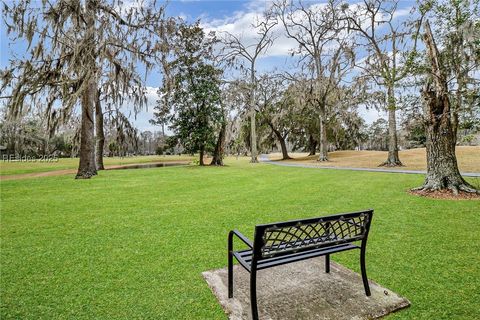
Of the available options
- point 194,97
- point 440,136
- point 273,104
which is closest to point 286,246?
point 440,136

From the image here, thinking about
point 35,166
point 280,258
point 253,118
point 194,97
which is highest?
point 194,97

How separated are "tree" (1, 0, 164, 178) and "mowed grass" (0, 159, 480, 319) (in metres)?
5.69

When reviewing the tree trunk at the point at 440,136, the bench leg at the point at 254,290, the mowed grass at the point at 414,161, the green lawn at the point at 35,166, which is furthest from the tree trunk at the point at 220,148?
the bench leg at the point at 254,290

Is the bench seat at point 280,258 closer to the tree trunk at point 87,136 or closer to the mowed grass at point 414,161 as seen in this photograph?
the tree trunk at point 87,136

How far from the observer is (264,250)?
2.37m

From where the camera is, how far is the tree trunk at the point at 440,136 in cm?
793

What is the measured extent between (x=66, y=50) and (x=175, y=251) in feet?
39.9

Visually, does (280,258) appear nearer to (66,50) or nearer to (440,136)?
(440,136)

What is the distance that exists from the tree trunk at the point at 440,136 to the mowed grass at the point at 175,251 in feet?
3.76

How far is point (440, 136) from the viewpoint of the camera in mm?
8055

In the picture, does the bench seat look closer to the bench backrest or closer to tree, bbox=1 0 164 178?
the bench backrest

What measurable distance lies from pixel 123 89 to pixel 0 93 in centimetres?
486

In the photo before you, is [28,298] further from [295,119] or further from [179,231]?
[295,119]

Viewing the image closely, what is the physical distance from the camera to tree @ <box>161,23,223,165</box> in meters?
23.4
